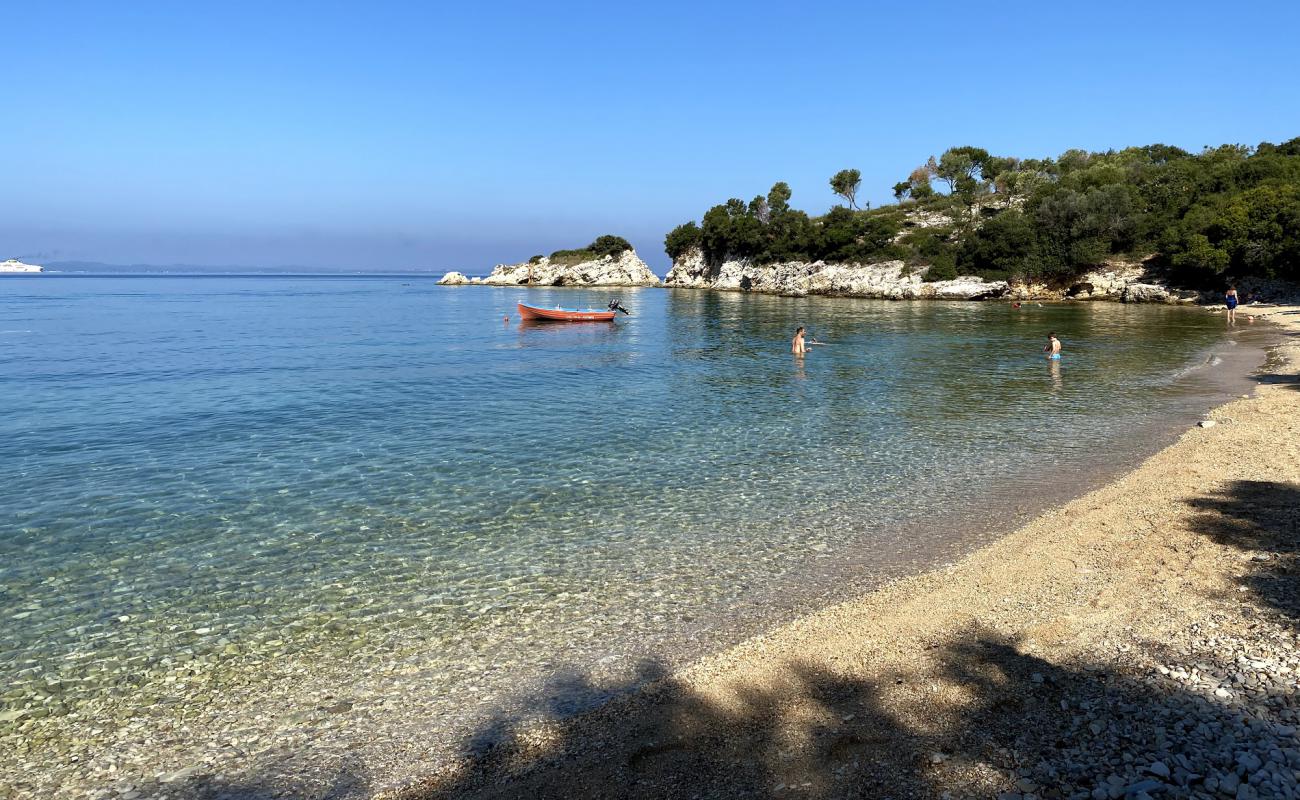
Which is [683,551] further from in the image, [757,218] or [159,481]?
[757,218]

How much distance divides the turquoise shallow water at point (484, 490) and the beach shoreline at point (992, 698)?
1.46 m

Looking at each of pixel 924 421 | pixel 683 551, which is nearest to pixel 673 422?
pixel 924 421

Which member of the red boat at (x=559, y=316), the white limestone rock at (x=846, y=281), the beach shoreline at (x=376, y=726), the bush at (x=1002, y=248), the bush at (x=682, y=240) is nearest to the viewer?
the beach shoreline at (x=376, y=726)

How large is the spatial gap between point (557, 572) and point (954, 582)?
230 inches

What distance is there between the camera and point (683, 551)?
11891mm

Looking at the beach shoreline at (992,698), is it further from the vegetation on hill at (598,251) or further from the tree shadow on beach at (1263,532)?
the vegetation on hill at (598,251)

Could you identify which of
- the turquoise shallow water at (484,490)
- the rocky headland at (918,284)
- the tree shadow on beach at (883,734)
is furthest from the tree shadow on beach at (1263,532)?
the rocky headland at (918,284)

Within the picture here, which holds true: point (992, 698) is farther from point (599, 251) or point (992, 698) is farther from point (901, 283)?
point (599, 251)

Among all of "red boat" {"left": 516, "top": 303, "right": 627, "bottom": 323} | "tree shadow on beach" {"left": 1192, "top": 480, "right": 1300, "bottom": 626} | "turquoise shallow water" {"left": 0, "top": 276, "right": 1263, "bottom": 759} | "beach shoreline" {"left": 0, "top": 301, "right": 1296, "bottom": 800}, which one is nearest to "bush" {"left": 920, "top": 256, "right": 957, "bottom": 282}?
"red boat" {"left": 516, "top": 303, "right": 627, "bottom": 323}

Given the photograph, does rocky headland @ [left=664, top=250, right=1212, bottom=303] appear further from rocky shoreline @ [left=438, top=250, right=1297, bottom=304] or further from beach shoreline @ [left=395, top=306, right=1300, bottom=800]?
beach shoreline @ [left=395, top=306, right=1300, bottom=800]

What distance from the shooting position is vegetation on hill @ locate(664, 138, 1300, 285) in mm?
61125

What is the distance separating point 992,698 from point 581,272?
152502 mm

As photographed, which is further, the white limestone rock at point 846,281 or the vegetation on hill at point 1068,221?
the white limestone rock at point 846,281

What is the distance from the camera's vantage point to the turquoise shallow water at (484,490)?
9328mm
